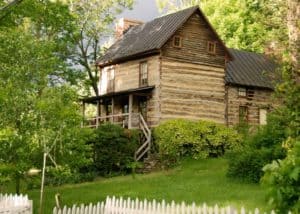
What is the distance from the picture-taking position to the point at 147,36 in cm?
3600

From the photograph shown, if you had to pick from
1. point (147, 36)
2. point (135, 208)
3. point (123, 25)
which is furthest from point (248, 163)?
point (123, 25)

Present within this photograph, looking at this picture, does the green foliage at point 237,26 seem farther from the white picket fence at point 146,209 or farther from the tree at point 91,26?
the white picket fence at point 146,209

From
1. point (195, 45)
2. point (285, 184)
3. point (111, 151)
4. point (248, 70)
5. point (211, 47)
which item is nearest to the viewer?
point (285, 184)

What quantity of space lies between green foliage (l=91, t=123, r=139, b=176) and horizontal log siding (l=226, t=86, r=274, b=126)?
10053mm

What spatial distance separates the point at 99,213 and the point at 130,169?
18.6 m

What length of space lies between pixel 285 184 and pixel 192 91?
2761cm

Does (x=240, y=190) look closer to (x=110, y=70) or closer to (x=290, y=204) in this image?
(x=290, y=204)

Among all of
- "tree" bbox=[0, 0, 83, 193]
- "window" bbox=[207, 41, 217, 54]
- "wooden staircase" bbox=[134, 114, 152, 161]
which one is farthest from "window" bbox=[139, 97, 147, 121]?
"tree" bbox=[0, 0, 83, 193]

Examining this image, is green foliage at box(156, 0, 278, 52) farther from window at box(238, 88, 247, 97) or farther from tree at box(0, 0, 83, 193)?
tree at box(0, 0, 83, 193)

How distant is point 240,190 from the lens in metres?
18.4

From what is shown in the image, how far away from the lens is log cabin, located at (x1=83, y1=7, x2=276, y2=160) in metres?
32.8

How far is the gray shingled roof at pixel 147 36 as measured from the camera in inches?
1313

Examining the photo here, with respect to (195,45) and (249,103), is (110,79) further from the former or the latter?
(249,103)

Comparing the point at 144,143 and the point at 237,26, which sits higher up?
the point at 237,26
